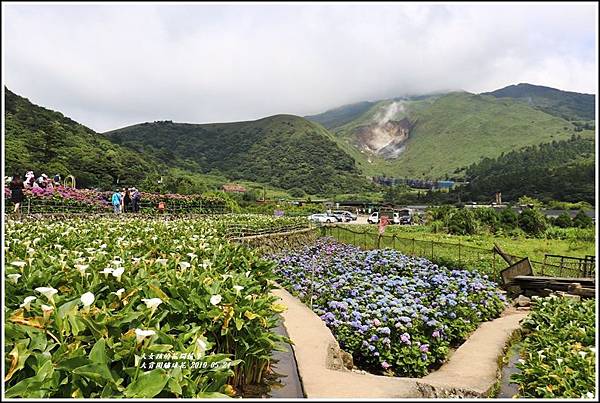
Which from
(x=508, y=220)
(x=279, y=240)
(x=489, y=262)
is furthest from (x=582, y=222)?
(x=279, y=240)

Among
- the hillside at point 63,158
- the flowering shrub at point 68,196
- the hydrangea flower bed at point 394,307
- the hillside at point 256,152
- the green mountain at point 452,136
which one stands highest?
the green mountain at point 452,136

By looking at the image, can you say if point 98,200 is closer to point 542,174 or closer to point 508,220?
point 508,220

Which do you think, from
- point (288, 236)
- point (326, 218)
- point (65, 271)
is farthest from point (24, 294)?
point (326, 218)

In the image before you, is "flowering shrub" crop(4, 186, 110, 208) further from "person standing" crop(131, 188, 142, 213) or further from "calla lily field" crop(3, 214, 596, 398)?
"calla lily field" crop(3, 214, 596, 398)

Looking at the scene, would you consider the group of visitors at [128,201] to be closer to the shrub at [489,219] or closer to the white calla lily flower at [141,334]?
the white calla lily flower at [141,334]

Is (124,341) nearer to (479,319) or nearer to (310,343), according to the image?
(310,343)

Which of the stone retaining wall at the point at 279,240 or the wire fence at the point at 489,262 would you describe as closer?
the wire fence at the point at 489,262

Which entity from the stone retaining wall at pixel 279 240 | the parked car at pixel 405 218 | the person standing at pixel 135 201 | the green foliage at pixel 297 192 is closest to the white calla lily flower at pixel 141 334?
the stone retaining wall at pixel 279 240
